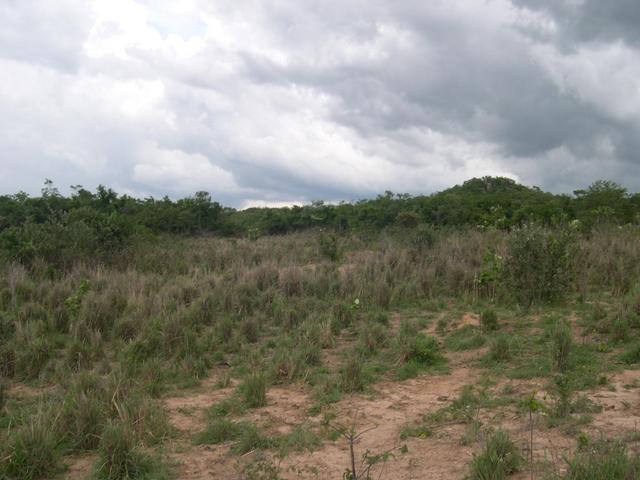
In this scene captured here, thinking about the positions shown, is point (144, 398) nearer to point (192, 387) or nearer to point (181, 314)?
point (192, 387)

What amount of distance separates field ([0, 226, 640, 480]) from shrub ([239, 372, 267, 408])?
2 centimetres

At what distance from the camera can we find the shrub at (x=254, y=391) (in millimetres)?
5898

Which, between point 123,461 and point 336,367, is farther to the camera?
point 336,367

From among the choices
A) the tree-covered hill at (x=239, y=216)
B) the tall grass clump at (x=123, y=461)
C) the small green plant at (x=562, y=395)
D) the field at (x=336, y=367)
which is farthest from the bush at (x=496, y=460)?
the tree-covered hill at (x=239, y=216)

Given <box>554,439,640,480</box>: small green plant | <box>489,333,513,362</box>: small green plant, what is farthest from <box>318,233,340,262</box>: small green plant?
<box>554,439,640,480</box>: small green plant

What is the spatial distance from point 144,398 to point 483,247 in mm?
9062

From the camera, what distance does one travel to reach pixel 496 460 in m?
3.81

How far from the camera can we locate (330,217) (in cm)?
2544

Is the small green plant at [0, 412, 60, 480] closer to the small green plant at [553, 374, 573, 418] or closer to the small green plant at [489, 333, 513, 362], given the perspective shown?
the small green plant at [553, 374, 573, 418]

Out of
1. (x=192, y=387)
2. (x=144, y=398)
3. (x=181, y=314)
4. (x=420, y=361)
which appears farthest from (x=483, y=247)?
(x=144, y=398)

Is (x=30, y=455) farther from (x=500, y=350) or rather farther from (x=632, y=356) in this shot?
(x=632, y=356)

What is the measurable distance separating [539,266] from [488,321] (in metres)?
1.48

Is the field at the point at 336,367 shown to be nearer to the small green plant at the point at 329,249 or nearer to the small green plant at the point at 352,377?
the small green plant at the point at 352,377

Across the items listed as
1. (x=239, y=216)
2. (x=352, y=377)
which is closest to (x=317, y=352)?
(x=352, y=377)
